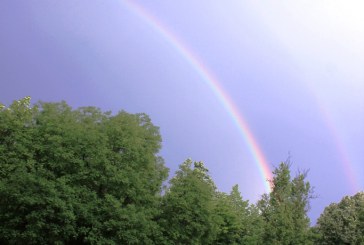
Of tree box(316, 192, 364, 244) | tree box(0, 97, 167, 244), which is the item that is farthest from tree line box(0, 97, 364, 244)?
tree box(316, 192, 364, 244)

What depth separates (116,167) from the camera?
1289 inches

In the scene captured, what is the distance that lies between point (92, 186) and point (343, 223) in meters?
39.2

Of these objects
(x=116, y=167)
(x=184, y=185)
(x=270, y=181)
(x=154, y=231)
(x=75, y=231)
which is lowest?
(x=75, y=231)

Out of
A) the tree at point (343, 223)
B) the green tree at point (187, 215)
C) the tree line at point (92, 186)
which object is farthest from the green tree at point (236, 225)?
the tree at point (343, 223)

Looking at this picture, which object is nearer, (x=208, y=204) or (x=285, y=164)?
(x=208, y=204)

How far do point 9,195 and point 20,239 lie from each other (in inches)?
116

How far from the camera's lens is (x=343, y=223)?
59.7 metres

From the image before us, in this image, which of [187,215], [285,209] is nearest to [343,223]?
[285,209]

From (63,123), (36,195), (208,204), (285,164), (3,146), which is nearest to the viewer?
(36,195)

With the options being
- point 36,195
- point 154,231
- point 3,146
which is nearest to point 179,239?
point 154,231

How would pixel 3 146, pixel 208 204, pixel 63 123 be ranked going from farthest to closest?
pixel 208 204 < pixel 63 123 < pixel 3 146

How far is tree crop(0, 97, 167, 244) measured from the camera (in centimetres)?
2967

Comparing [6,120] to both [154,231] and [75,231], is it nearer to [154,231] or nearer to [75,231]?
[75,231]

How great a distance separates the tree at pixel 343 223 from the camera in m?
Result: 56.8
